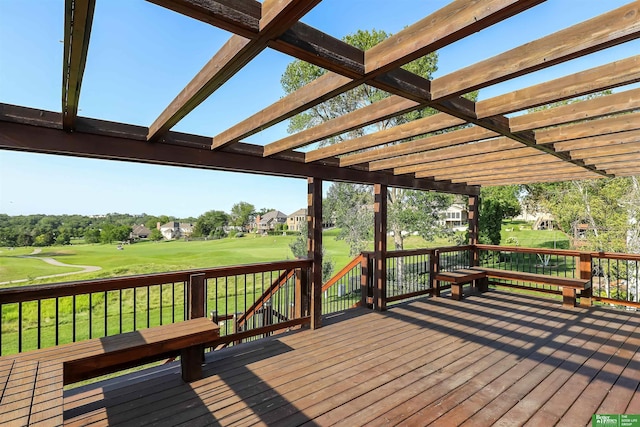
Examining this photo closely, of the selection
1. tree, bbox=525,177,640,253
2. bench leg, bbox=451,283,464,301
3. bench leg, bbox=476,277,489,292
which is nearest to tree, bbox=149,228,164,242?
bench leg, bbox=451,283,464,301

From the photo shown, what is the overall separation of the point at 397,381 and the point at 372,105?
7.71ft

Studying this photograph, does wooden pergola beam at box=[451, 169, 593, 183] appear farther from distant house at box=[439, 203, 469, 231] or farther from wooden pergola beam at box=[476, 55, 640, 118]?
distant house at box=[439, 203, 469, 231]

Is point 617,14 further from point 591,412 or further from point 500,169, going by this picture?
point 500,169

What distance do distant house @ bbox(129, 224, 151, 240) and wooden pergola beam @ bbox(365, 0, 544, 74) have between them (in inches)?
519

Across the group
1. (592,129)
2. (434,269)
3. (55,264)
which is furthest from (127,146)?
(55,264)

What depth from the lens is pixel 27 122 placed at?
2.22 metres

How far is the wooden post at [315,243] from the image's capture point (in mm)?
4008

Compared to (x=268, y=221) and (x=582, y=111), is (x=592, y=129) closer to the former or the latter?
(x=582, y=111)

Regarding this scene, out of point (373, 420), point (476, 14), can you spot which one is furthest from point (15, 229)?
point (476, 14)

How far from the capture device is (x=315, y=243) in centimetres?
413

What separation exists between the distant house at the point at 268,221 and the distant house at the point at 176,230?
6.90 m

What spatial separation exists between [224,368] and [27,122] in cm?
259

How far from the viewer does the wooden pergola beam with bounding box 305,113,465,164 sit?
2505mm

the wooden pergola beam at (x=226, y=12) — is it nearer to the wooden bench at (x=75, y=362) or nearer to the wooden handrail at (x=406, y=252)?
the wooden bench at (x=75, y=362)
